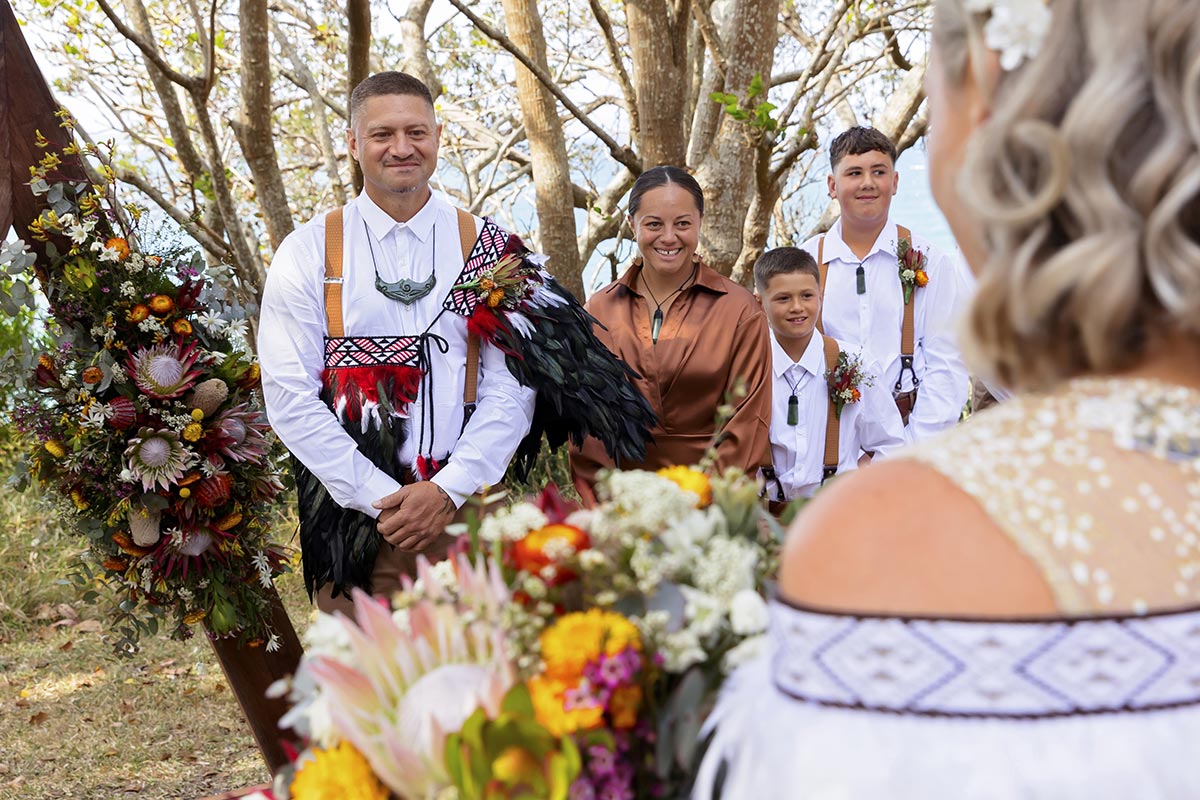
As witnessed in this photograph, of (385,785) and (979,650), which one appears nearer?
(979,650)

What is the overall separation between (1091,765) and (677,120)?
616 centimetres

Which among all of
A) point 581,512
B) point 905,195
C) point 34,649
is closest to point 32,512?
point 34,649

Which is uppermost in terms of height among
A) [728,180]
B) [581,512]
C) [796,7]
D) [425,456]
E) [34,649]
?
[796,7]

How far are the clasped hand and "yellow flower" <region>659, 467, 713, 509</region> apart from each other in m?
2.11

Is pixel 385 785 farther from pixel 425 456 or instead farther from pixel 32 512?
pixel 32 512

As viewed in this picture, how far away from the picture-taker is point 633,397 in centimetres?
409

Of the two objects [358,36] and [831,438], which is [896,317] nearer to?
[831,438]

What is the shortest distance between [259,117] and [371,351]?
3.85 meters

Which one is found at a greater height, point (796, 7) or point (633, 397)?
point (796, 7)

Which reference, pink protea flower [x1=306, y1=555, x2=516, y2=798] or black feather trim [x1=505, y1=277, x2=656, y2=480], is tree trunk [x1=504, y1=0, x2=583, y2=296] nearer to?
black feather trim [x1=505, y1=277, x2=656, y2=480]

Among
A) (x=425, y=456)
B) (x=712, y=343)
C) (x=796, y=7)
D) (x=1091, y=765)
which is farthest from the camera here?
(x=796, y=7)

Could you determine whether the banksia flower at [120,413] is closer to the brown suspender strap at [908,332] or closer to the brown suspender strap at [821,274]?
the brown suspender strap at [821,274]

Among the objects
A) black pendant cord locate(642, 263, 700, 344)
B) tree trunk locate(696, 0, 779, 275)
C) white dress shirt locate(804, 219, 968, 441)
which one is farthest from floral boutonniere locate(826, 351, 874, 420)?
tree trunk locate(696, 0, 779, 275)

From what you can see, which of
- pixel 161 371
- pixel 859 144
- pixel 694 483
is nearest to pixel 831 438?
pixel 859 144
